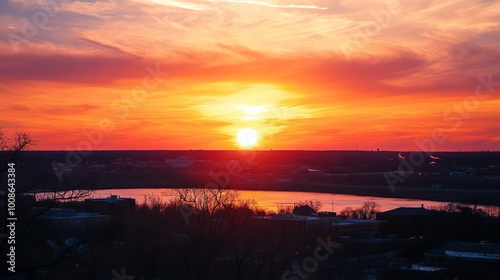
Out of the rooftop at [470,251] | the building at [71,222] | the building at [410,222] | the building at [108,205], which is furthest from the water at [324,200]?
the rooftop at [470,251]

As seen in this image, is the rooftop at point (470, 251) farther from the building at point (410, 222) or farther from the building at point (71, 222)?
the building at point (71, 222)

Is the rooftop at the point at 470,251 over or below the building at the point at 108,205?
below

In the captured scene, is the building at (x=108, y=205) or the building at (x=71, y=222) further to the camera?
the building at (x=108, y=205)

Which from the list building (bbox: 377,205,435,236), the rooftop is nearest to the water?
building (bbox: 377,205,435,236)

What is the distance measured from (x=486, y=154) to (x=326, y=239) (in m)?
91.8

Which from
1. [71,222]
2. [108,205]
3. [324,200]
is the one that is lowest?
[71,222]

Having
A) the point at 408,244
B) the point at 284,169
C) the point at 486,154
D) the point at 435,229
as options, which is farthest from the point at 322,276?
the point at 486,154

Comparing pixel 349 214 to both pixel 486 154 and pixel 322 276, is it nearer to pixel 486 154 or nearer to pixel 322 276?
pixel 322 276

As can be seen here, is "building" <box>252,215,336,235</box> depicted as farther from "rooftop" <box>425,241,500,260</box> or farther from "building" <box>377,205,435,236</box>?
"rooftop" <box>425,241,500,260</box>

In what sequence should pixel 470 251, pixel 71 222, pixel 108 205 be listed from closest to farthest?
pixel 470 251
pixel 71 222
pixel 108 205

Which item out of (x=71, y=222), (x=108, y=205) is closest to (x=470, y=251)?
(x=71, y=222)

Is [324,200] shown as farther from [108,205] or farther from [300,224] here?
[300,224]

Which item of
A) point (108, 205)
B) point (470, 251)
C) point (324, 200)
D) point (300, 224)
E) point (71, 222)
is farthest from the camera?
point (324, 200)

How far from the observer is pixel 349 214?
35.1 metres
